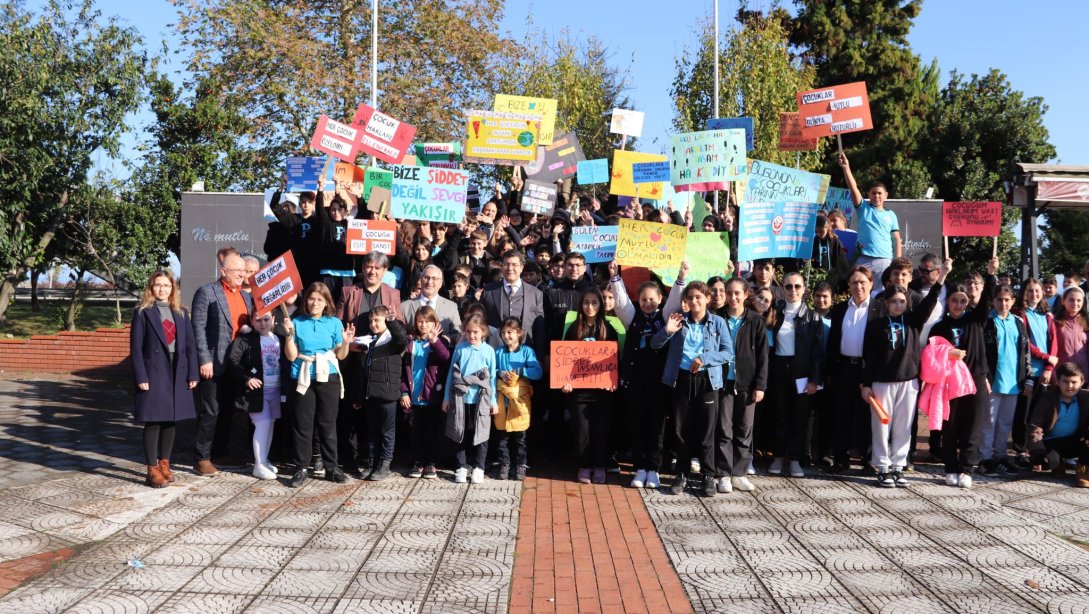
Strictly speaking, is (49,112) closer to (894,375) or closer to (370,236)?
(370,236)

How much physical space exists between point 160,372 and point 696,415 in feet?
15.1

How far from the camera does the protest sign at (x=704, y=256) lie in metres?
8.97

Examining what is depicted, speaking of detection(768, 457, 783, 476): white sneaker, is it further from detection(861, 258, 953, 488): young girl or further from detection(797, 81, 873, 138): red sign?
detection(797, 81, 873, 138): red sign

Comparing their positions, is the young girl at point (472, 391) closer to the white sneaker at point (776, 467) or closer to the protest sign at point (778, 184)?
the white sneaker at point (776, 467)

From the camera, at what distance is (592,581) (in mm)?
5449

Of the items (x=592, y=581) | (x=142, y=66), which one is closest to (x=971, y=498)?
(x=592, y=581)

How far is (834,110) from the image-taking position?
11234 mm

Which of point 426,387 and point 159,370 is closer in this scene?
point 159,370

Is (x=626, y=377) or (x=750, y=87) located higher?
(x=750, y=87)

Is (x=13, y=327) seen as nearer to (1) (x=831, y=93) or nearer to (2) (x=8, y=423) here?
(2) (x=8, y=423)

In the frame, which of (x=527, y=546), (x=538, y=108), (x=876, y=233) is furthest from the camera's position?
(x=538, y=108)

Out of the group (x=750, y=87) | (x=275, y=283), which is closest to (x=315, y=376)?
(x=275, y=283)

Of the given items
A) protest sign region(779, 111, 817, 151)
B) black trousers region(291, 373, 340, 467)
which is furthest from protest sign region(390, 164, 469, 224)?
protest sign region(779, 111, 817, 151)

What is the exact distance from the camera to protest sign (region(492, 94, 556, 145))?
1216 centimetres
